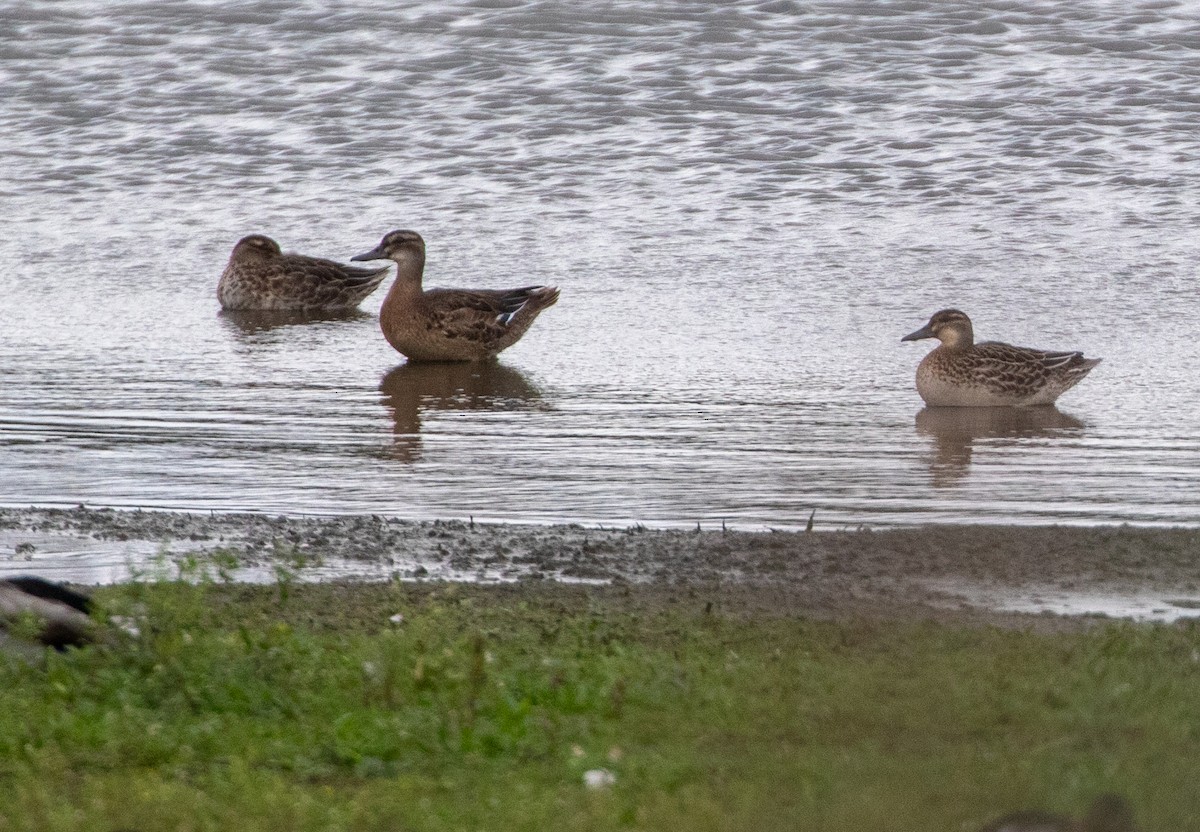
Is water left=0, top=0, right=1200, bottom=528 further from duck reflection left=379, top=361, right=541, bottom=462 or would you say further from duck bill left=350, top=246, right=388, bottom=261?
duck bill left=350, top=246, right=388, bottom=261

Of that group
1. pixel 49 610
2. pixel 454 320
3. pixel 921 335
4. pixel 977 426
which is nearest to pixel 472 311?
pixel 454 320

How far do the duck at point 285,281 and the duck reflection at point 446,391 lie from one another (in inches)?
101

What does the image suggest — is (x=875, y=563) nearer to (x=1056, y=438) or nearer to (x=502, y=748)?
(x=502, y=748)

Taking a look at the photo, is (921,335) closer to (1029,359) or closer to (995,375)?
(995,375)

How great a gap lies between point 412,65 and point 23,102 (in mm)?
4895

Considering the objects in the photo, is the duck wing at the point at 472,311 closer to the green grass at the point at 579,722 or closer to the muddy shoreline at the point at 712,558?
the muddy shoreline at the point at 712,558

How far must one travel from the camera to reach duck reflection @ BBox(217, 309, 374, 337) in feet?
50.2

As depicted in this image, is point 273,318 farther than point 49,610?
Yes

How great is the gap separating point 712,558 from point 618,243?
31.5 feet

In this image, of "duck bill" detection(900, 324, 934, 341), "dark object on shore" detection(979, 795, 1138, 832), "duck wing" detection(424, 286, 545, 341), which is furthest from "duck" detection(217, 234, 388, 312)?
"dark object on shore" detection(979, 795, 1138, 832)

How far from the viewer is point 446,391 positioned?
1283cm

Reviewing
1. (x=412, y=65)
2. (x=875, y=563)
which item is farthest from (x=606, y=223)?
(x=875, y=563)

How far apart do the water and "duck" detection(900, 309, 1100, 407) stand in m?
0.21

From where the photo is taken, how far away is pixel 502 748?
5.15 meters
